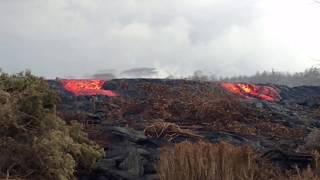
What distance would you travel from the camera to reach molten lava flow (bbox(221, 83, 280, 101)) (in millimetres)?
28516

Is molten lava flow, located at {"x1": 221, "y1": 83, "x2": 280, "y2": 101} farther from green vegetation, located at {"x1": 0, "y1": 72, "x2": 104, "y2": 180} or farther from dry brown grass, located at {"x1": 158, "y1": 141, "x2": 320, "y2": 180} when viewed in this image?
dry brown grass, located at {"x1": 158, "y1": 141, "x2": 320, "y2": 180}

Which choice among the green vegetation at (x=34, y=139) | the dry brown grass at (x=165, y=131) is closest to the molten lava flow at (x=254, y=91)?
the dry brown grass at (x=165, y=131)

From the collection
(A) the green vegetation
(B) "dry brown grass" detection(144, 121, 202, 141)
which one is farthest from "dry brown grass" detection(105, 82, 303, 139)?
(A) the green vegetation

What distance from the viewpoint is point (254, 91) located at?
29125 millimetres

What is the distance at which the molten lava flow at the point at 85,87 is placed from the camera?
26.3 m

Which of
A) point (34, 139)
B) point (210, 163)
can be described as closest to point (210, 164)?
point (210, 163)

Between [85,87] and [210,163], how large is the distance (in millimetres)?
19507

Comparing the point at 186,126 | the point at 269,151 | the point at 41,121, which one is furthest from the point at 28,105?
the point at 186,126

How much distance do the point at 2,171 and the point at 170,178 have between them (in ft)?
8.85

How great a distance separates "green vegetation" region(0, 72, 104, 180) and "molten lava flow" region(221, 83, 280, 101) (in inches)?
728

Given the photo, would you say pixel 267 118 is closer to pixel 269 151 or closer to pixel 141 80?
pixel 269 151

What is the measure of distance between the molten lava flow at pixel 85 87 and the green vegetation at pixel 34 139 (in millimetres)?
14962

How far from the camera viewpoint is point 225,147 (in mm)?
8609

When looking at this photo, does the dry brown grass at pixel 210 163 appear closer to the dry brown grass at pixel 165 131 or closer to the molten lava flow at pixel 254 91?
the dry brown grass at pixel 165 131
